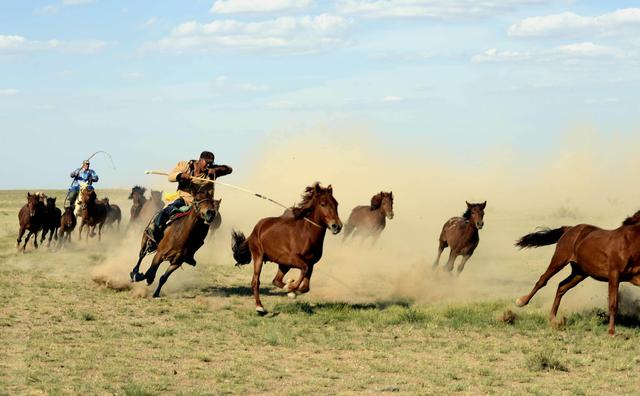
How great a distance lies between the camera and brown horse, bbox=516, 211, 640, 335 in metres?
14.8

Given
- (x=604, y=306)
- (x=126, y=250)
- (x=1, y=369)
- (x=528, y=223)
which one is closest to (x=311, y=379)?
(x=1, y=369)

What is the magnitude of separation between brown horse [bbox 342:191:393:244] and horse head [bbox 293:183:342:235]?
12.6 meters

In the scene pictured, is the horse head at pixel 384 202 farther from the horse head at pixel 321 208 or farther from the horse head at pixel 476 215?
the horse head at pixel 321 208

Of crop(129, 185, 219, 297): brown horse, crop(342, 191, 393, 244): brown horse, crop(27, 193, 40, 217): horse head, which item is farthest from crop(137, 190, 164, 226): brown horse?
crop(129, 185, 219, 297): brown horse

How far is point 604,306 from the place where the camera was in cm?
1777

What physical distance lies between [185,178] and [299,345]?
5739mm

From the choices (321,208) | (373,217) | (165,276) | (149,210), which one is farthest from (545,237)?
(149,210)

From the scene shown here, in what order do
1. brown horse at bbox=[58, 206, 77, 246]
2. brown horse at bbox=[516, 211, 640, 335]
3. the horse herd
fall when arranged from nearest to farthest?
brown horse at bbox=[516, 211, 640, 335]
the horse herd
brown horse at bbox=[58, 206, 77, 246]

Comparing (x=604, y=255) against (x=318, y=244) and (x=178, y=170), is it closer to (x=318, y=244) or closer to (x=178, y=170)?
(x=318, y=244)

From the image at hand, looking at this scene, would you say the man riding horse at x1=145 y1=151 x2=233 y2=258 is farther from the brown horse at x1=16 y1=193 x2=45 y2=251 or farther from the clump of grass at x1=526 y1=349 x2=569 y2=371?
the brown horse at x1=16 y1=193 x2=45 y2=251

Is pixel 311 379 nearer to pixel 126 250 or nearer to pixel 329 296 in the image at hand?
pixel 329 296

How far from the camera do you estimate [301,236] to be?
17.0 metres

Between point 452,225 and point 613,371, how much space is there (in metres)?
11.6

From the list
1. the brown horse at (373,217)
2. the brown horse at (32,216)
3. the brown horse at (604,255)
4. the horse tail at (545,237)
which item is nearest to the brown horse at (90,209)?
the brown horse at (32,216)
